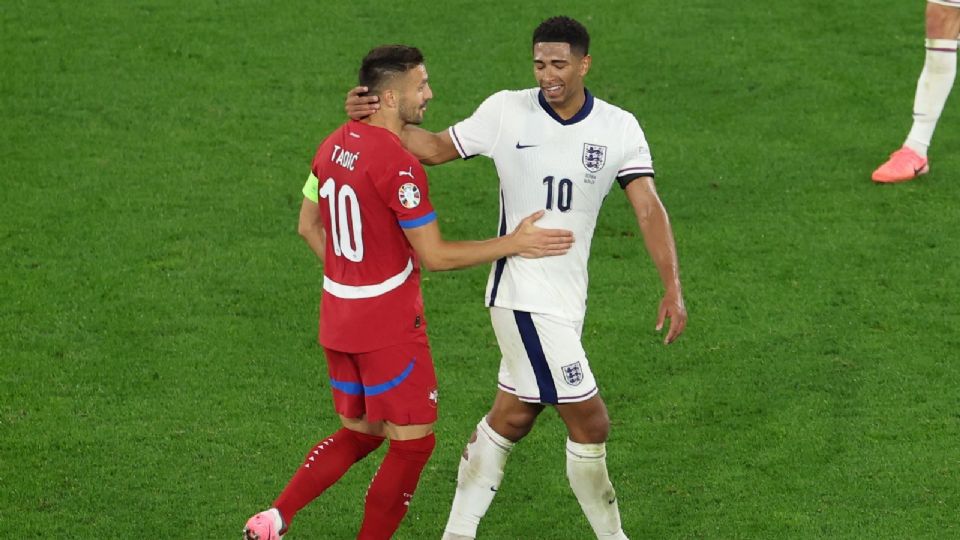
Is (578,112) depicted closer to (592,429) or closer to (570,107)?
(570,107)

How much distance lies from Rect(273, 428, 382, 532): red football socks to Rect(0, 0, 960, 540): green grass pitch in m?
0.58

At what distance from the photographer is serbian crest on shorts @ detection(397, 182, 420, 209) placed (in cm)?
569

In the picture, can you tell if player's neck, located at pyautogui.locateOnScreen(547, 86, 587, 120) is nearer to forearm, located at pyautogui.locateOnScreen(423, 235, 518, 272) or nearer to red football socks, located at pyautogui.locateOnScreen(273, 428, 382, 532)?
forearm, located at pyautogui.locateOnScreen(423, 235, 518, 272)

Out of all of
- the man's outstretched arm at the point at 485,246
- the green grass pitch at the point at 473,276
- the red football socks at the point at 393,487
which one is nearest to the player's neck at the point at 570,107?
the man's outstretched arm at the point at 485,246

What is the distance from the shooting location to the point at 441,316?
874 cm

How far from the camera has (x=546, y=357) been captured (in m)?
6.00

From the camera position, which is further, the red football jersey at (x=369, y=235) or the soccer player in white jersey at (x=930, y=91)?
the soccer player in white jersey at (x=930, y=91)

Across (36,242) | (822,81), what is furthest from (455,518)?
(822,81)

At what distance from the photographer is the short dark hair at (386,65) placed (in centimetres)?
575

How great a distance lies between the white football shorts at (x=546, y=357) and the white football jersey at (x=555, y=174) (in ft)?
0.15

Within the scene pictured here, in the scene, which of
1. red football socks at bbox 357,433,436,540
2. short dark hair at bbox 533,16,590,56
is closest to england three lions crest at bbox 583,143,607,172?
short dark hair at bbox 533,16,590,56

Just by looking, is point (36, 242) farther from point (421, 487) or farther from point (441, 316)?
point (421, 487)

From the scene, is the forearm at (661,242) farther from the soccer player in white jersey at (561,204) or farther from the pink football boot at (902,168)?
the pink football boot at (902,168)

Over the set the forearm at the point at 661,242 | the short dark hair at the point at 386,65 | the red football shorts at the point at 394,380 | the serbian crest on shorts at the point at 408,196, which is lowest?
the red football shorts at the point at 394,380
